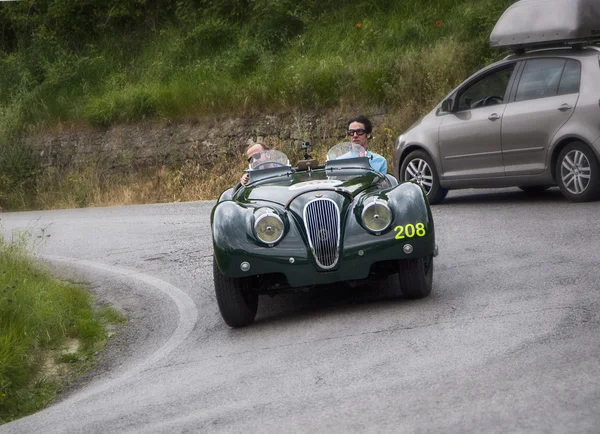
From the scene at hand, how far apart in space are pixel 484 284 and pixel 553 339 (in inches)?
88.8

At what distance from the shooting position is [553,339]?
7.04 meters

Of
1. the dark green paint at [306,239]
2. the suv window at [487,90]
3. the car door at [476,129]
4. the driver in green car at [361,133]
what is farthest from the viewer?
the suv window at [487,90]

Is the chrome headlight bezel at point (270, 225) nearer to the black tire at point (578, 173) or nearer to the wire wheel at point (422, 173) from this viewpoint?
the black tire at point (578, 173)

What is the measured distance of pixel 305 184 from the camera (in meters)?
9.19

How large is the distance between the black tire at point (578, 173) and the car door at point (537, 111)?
0.24 metres

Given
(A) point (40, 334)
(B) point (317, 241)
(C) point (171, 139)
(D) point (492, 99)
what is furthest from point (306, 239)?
(C) point (171, 139)

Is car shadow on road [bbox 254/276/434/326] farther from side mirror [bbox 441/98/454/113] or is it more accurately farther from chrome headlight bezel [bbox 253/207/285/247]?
side mirror [bbox 441/98/454/113]

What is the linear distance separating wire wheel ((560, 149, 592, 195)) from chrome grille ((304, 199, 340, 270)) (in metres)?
5.01

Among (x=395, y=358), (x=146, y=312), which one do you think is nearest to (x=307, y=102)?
(x=146, y=312)

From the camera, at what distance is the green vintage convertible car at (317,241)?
851cm

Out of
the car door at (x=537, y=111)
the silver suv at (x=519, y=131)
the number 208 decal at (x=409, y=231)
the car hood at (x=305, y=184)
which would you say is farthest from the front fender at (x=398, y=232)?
the car door at (x=537, y=111)

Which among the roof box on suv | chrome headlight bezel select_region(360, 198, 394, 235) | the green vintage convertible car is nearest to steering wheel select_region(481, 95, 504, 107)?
the roof box on suv

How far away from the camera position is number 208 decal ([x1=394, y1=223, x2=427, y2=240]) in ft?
28.1

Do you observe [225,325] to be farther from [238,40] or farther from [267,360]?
[238,40]
